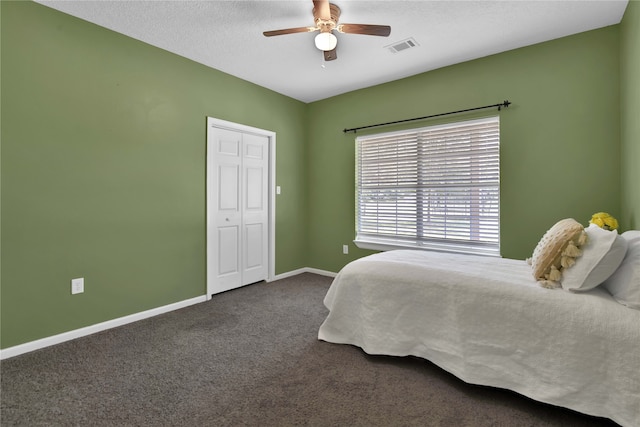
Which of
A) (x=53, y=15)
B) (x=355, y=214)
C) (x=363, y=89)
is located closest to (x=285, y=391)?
(x=355, y=214)

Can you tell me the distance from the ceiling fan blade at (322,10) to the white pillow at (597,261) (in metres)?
2.18

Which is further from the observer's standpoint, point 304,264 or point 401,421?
point 304,264

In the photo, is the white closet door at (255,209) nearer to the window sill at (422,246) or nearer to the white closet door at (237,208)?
the white closet door at (237,208)

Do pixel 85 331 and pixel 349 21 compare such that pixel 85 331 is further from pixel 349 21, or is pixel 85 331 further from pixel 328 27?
pixel 349 21

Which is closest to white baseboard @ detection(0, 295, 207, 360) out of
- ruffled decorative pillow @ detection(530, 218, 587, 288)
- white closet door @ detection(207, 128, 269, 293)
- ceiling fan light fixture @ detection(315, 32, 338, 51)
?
white closet door @ detection(207, 128, 269, 293)

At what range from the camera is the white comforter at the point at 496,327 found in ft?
4.76

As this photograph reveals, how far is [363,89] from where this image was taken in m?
4.14

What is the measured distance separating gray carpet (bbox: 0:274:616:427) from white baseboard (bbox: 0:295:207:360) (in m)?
0.07

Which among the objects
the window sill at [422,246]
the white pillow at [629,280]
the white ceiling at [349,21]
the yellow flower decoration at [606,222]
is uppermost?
the white ceiling at [349,21]

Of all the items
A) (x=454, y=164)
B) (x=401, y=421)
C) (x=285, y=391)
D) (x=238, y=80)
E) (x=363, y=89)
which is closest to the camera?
(x=401, y=421)

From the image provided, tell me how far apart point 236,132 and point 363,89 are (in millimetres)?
1771

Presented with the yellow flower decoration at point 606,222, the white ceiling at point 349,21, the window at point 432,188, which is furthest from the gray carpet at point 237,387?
the white ceiling at point 349,21

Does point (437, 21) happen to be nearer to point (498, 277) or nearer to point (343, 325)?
point (498, 277)

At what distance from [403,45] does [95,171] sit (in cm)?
303
